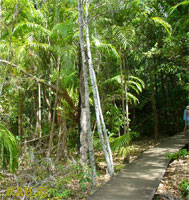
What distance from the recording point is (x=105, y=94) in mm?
8656

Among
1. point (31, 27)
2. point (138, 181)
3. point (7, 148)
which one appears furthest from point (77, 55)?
point (7, 148)

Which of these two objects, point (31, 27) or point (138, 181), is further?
point (31, 27)

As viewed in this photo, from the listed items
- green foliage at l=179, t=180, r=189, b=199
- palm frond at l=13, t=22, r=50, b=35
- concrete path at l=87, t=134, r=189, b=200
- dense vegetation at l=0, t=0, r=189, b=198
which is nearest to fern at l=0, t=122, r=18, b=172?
dense vegetation at l=0, t=0, r=189, b=198

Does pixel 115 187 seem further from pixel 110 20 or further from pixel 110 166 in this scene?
pixel 110 20

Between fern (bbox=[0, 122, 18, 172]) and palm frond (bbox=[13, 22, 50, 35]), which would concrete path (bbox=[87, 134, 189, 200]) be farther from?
palm frond (bbox=[13, 22, 50, 35])

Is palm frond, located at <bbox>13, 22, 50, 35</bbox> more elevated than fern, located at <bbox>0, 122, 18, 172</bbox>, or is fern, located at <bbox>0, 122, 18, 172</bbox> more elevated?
palm frond, located at <bbox>13, 22, 50, 35</bbox>

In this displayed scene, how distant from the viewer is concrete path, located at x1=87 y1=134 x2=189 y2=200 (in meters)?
3.89

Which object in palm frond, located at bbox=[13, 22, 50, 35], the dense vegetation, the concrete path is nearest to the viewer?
the concrete path

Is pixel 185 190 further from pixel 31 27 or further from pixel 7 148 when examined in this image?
pixel 31 27

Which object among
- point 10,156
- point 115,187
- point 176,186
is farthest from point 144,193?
point 10,156

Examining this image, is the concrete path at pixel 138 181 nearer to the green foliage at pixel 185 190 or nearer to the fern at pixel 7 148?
the green foliage at pixel 185 190

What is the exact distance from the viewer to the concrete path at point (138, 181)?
389cm

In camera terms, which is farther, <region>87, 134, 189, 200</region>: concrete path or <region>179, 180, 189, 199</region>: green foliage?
<region>179, 180, 189, 199</region>: green foliage

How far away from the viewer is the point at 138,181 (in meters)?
4.60
